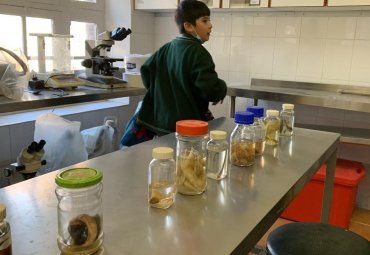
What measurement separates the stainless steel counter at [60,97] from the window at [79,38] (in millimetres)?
857

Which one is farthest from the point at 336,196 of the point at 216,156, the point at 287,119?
the point at 216,156

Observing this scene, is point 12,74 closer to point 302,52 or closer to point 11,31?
point 11,31

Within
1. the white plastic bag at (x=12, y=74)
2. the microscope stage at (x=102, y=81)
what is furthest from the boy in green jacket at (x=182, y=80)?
the white plastic bag at (x=12, y=74)

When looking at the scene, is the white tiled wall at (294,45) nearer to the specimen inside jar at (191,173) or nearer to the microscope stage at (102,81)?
the microscope stage at (102,81)

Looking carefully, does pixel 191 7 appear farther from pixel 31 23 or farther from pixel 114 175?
pixel 31 23

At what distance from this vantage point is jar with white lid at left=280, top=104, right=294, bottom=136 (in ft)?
4.59

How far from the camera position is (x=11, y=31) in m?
2.56

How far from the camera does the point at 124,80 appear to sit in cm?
249

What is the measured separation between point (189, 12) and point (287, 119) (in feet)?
2.46

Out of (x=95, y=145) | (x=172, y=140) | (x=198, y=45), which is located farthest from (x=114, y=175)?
(x=95, y=145)

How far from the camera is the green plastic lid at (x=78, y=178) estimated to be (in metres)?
0.61

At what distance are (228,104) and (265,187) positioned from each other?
231 cm

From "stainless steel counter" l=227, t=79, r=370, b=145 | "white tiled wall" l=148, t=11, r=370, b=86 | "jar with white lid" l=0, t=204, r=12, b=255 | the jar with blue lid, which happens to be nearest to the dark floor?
"stainless steel counter" l=227, t=79, r=370, b=145

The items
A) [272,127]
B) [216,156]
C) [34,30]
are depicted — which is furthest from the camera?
[34,30]
